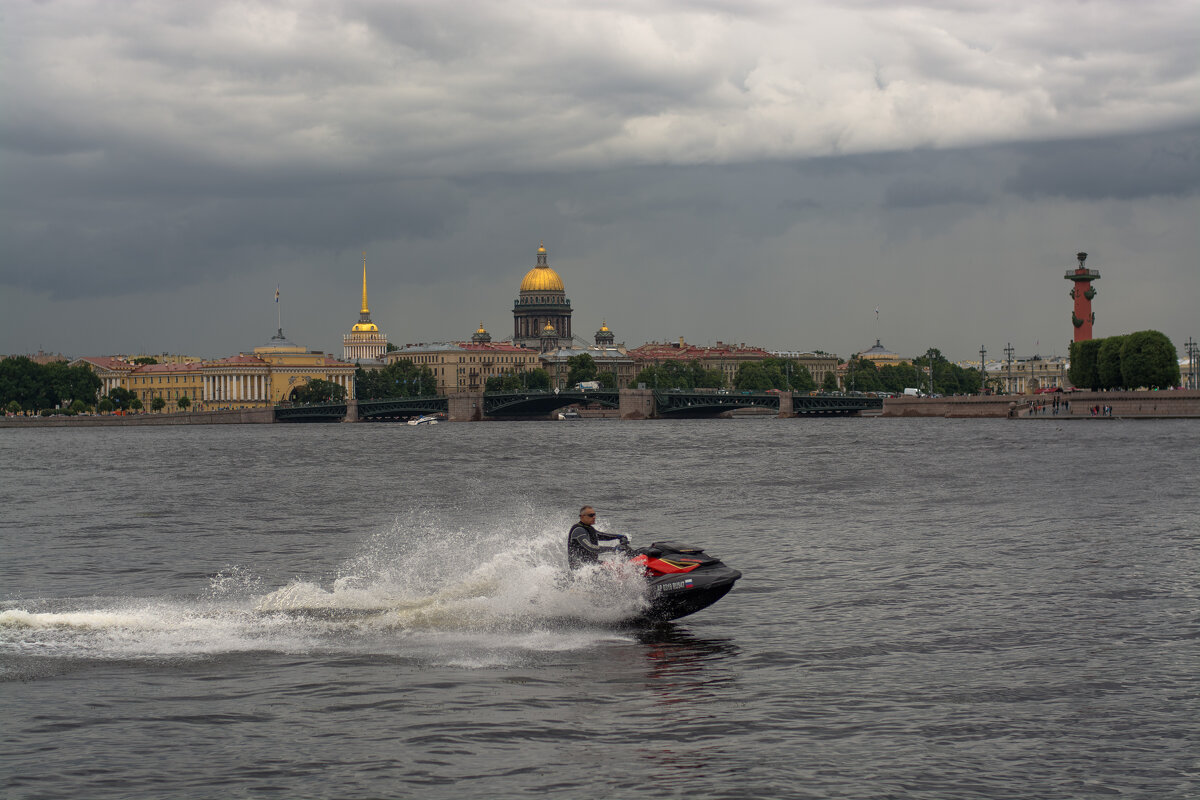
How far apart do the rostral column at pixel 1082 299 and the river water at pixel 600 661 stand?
258 feet

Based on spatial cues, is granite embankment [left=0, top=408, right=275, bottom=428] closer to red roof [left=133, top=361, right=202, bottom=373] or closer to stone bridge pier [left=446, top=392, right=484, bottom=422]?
stone bridge pier [left=446, top=392, right=484, bottom=422]

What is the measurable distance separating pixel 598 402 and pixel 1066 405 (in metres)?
40.0

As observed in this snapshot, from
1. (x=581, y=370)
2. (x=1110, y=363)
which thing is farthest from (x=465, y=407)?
(x=581, y=370)

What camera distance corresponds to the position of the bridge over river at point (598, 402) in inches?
4161

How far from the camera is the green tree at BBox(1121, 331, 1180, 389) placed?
270 feet

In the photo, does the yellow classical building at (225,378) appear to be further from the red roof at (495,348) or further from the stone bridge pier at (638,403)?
the stone bridge pier at (638,403)

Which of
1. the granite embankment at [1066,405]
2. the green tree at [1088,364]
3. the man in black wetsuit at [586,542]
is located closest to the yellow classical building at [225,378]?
the granite embankment at [1066,405]

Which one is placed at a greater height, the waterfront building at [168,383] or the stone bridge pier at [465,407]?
the waterfront building at [168,383]

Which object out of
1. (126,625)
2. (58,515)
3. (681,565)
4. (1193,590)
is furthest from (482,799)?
(58,515)

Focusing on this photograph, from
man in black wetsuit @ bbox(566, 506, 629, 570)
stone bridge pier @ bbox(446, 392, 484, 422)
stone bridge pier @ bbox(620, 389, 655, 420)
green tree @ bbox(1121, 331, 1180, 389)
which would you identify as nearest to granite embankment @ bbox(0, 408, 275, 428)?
stone bridge pier @ bbox(446, 392, 484, 422)

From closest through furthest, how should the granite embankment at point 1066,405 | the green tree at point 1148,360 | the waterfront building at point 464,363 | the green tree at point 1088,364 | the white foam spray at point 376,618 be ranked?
the white foam spray at point 376,618
the granite embankment at point 1066,405
the green tree at point 1148,360
the green tree at point 1088,364
the waterfront building at point 464,363

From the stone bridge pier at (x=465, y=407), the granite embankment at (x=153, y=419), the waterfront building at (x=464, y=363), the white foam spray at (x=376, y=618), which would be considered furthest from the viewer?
the waterfront building at (x=464, y=363)

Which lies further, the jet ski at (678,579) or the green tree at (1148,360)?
the green tree at (1148,360)

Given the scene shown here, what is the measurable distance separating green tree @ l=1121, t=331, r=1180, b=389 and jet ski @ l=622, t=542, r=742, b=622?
2958 inches
